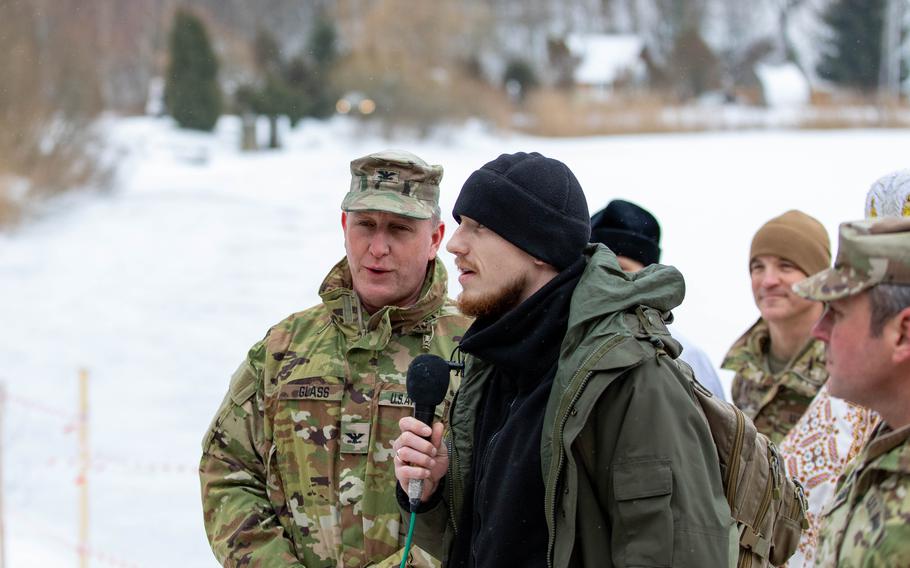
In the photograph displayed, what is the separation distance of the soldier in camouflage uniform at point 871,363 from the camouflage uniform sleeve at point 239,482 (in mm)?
1817

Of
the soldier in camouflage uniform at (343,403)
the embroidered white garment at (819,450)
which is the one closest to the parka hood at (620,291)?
the soldier in camouflage uniform at (343,403)

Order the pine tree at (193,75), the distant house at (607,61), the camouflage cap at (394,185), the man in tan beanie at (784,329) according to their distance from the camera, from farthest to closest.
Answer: the distant house at (607,61)
the pine tree at (193,75)
the man in tan beanie at (784,329)
the camouflage cap at (394,185)

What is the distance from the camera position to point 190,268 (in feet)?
60.0

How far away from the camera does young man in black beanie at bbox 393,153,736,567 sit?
7.91 ft

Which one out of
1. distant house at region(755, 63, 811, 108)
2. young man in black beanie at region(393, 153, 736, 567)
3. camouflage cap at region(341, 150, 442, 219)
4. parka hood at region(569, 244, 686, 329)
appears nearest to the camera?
young man in black beanie at region(393, 153, 736, 567)

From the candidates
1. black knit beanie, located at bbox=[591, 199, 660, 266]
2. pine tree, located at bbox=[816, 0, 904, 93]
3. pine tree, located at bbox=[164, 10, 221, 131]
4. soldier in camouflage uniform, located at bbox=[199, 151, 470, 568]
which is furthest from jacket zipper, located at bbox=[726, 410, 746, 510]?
pine tree, located at bbox=[816, 0, 904, 93]

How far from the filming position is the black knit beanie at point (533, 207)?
270cm

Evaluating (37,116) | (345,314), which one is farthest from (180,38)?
(345,314)

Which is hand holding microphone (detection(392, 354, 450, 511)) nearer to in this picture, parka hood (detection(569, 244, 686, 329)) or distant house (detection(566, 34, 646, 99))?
parka hood (detection(569, 244, 686, 329))

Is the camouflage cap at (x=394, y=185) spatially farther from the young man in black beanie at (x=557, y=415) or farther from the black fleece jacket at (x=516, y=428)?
the black fleece jacket at (x=516, y=428)

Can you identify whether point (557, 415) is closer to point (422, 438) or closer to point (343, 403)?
point (422, 438)

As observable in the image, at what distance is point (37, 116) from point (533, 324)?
68.9 feet

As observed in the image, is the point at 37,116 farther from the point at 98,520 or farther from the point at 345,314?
the point at 345,314

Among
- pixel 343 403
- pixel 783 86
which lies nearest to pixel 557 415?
pixel 343 403
